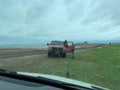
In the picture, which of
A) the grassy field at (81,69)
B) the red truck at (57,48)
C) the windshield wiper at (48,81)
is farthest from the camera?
the red truck at (57,48)

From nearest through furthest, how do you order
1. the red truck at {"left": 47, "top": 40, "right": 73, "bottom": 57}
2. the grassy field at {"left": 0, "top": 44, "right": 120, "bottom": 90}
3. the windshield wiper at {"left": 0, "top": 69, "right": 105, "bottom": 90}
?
the windshield wiper at {"left": 0, "top": 69, "right": 105, "bottom": 90} < the grassy field at {"left": 0, "top": 44, "right": 120, "bottom": 90} < the red truck at {"left": 47, "top": 40, "right": 73, "bottom": 57}

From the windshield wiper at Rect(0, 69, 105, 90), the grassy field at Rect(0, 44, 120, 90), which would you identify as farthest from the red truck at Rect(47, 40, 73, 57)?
the windshield wiper at Rect(0, 69, 105, 90)

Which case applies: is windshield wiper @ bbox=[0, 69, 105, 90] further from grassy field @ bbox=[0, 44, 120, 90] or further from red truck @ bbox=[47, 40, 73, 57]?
red truck @ bbox=[47, 40, 73, 57]

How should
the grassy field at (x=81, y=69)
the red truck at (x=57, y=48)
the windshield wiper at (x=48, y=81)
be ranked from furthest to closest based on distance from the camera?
the red truck at (x=57, y=48)
the grassy field at (x=81, y=69)
the windshield wiper at (x=48, y=81)

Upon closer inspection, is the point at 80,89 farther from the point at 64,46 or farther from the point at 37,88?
the point at 64,46

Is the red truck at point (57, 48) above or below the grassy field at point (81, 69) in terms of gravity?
above

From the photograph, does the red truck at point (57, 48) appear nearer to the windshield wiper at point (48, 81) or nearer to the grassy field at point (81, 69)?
the grassy field at point (81, 69)

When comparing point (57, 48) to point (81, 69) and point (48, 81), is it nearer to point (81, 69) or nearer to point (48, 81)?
point (81, 69)

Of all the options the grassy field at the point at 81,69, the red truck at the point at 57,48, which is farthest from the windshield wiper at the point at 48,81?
the red truck at the point at 57,48

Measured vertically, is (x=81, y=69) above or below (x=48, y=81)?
below

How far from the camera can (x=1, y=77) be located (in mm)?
3594

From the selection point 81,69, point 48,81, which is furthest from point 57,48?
point 48,81

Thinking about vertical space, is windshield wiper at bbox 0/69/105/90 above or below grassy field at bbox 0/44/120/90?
above

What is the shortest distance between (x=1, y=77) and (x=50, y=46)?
3535cm
